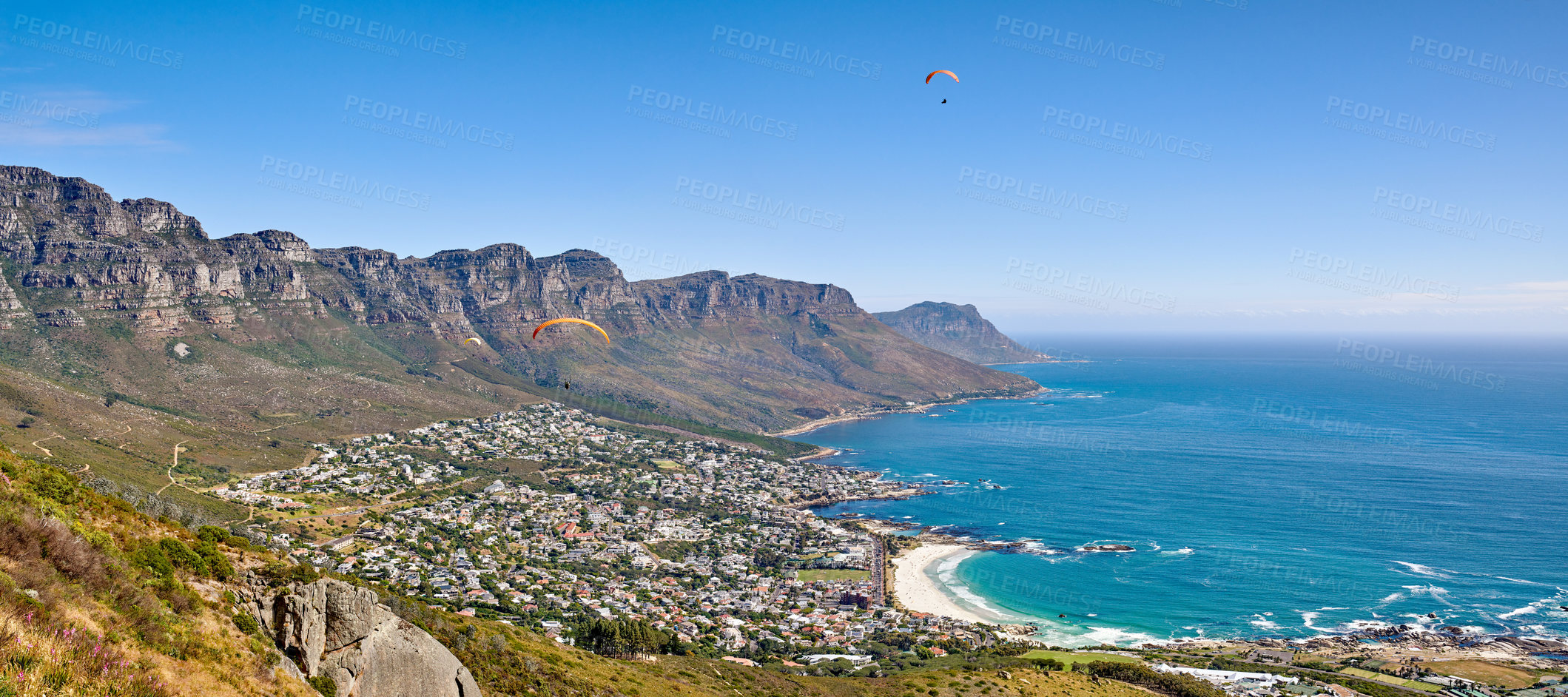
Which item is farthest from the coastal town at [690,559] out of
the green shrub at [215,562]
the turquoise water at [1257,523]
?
the green shrub at [215,562]

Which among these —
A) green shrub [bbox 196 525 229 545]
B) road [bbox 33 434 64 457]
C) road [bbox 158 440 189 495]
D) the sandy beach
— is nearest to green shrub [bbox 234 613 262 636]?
green shrub [bbox 196 525 229 545]

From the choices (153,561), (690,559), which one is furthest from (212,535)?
(690,559)

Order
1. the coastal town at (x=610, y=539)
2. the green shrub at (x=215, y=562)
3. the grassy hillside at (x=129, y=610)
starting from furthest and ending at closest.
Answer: the coastal town at (x=610, y=539) < the green shrub at (x=215, y=562) < the grassy hillside at (x=129, y=610)

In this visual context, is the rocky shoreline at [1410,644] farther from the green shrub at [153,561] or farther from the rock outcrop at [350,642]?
the green shrub at [153,561]

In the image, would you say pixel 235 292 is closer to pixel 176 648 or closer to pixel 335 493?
pixel 335 493

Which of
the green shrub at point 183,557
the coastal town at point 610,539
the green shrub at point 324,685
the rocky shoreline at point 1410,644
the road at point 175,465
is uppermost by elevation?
the green shrub at point 183,557

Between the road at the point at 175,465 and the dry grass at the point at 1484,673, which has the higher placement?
the dry grass at the point at 1484,673

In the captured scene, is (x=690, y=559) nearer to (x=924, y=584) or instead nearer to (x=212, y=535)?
(x=924, y=584)

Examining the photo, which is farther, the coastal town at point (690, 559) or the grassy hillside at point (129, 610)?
the coastal town at point (690, 559)
